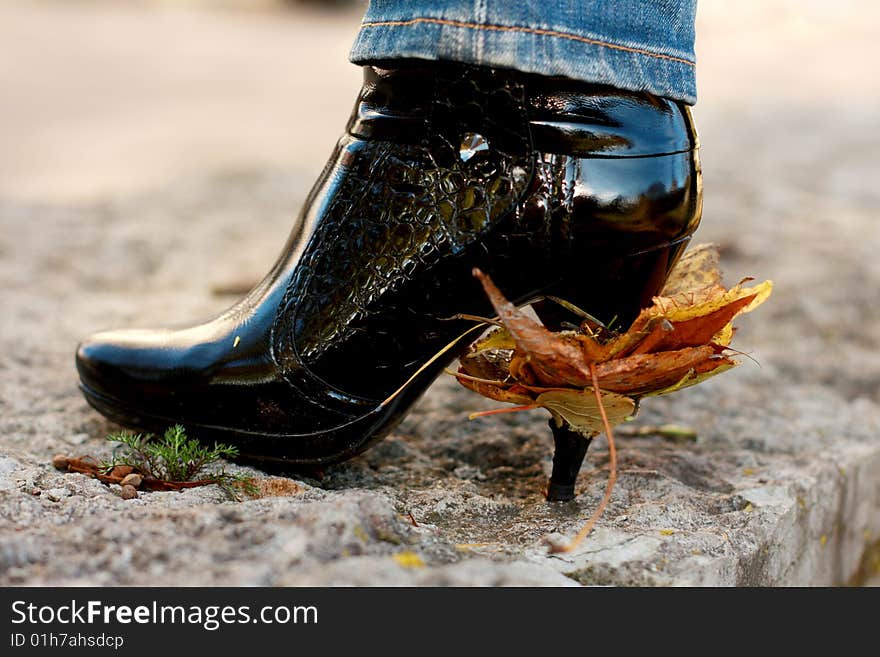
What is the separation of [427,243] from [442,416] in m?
0.58

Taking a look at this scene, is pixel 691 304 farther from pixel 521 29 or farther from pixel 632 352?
pixel 521 29

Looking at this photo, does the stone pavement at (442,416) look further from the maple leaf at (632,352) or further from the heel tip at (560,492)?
the maple leaf at (632,352)

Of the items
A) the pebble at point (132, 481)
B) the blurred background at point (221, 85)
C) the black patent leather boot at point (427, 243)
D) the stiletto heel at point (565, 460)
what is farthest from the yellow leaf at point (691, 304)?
the blurred background at point (221, 85)

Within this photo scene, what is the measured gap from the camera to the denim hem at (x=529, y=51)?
107cm

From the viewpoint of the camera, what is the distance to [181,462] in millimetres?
1261

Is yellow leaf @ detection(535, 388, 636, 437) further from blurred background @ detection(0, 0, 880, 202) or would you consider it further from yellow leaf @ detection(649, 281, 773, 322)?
blurred background @ detection(0, 0, 880, 202)

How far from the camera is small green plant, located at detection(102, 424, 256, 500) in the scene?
1.24 metres

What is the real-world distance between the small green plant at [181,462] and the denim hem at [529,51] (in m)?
0.60

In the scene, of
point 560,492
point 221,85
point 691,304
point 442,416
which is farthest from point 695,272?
point 221,85

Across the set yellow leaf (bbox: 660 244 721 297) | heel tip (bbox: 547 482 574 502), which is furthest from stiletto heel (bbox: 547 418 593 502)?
yellow leaf (bbox: 660 244 721 297)

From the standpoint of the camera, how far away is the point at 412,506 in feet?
4.12
